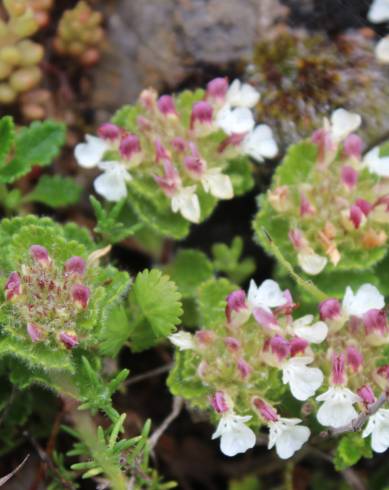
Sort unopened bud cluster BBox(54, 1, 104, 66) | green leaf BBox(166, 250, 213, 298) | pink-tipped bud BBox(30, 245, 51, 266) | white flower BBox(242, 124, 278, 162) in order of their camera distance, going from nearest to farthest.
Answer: pink-tipped bud BBox(30, 245, 51, 266)
white flower BBox(242, 124, 278, 162)
green leaf BBox(166, 250, 213, 298)
unopened bud cluster BBox(54, 1, 104, 66)

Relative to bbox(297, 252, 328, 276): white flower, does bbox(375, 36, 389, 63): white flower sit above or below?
above

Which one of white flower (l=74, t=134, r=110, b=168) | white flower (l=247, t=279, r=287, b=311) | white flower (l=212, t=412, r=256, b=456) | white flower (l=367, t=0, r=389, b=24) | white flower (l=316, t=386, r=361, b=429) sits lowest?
white flower (l=212, t=412, r=256, b=456)

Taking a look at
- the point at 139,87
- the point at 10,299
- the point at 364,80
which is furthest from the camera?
the point at 139,87

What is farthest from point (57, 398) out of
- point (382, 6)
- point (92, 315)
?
point (382, 6)

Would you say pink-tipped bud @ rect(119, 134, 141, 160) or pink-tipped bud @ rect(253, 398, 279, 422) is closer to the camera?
pink-tipped bud @ rect(253, 398, 279, 422)

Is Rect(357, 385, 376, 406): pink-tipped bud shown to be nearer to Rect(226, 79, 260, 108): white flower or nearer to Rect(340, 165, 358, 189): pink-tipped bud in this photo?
Rect(340, 165, 358, 189): pink-tipped bud

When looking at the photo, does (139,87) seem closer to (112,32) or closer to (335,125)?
(112,32)

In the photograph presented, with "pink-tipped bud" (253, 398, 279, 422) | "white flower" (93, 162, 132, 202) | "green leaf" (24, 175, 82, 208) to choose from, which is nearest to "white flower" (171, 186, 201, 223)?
"white flower" (93, 162, 132, 202)
